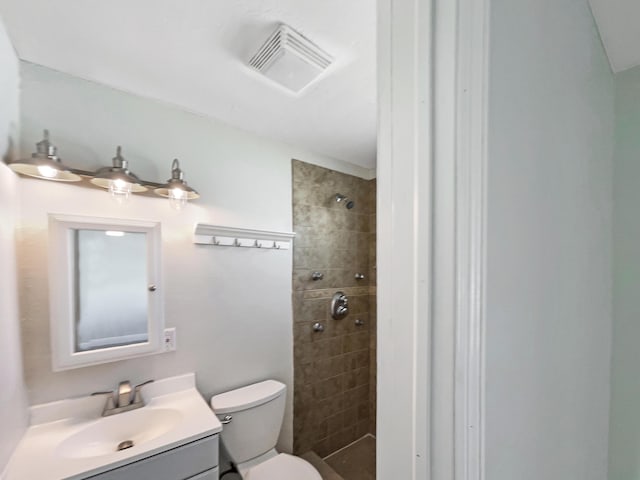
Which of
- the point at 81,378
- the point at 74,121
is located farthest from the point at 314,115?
the point at 81,378

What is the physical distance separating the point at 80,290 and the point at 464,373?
156 centimetres

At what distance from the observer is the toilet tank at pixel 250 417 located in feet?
4.94

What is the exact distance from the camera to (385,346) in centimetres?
47

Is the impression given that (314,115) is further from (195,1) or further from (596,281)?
(596,281)

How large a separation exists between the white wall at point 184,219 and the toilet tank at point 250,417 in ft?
0.38

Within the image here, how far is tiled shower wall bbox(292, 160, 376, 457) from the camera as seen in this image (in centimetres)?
203

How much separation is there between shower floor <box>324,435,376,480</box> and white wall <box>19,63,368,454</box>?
1.74 feet

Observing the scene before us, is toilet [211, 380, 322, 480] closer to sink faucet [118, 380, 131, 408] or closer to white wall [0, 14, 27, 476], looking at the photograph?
sink faucet [118, 380, 131, 408]

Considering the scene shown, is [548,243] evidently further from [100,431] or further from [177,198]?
[100,431]

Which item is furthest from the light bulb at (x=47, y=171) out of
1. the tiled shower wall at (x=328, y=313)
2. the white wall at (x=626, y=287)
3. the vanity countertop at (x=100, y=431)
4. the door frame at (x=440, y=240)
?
the white wall at (x=626, y=287)

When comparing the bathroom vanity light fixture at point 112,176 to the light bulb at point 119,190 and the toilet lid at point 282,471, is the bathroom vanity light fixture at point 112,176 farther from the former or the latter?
the toilet lid at point 282,471

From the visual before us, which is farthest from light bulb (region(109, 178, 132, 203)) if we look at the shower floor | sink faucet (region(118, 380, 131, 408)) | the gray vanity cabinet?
the shower floor

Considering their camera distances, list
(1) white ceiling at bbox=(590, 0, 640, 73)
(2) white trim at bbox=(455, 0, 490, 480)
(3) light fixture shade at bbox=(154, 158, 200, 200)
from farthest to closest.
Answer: (3) light fixture shade at bbox=(154, 158, 200, 200) < (1) white ceiling at bbox=(590, 0, 640, 73) < (2) white trim at bbox=(455, 0, 490, 480)

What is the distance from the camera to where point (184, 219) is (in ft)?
5.09
